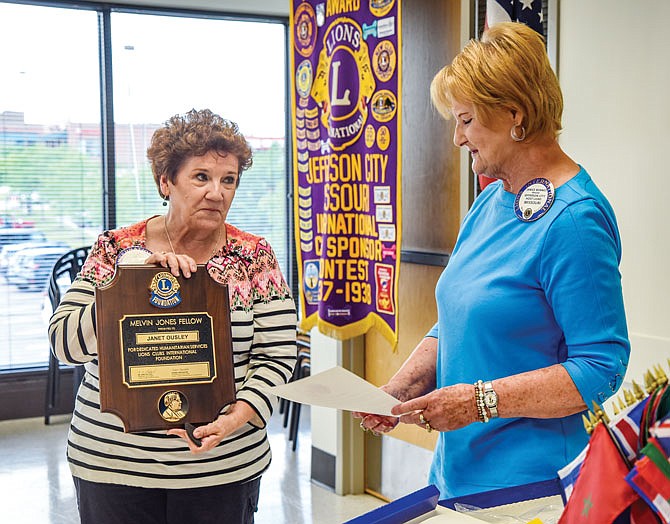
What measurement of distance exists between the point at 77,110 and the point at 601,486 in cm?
541

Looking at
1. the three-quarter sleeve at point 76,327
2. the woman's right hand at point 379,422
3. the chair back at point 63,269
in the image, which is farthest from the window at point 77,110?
the woman's right hand at point 379,422

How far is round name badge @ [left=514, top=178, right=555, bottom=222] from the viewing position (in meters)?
1.47

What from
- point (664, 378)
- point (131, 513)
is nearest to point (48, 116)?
point (131, 513)

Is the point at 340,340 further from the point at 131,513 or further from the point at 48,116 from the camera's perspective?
the point at 48,116

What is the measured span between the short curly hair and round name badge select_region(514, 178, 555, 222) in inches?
25.3

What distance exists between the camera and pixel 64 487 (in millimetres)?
4301

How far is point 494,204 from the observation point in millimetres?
1611

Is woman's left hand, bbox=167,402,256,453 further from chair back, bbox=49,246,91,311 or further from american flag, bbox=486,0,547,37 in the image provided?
chair back, bbox=49,246,91,311

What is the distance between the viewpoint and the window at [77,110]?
5.59m

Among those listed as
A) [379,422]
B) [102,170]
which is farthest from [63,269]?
[379,422]

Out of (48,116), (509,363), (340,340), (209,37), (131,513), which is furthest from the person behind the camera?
(209,37)

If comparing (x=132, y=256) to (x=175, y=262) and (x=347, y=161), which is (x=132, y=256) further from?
(x=347, y=161)

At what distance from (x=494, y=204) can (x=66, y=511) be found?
3114 millimetres

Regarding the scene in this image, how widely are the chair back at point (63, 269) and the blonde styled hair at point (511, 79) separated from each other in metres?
4.17
